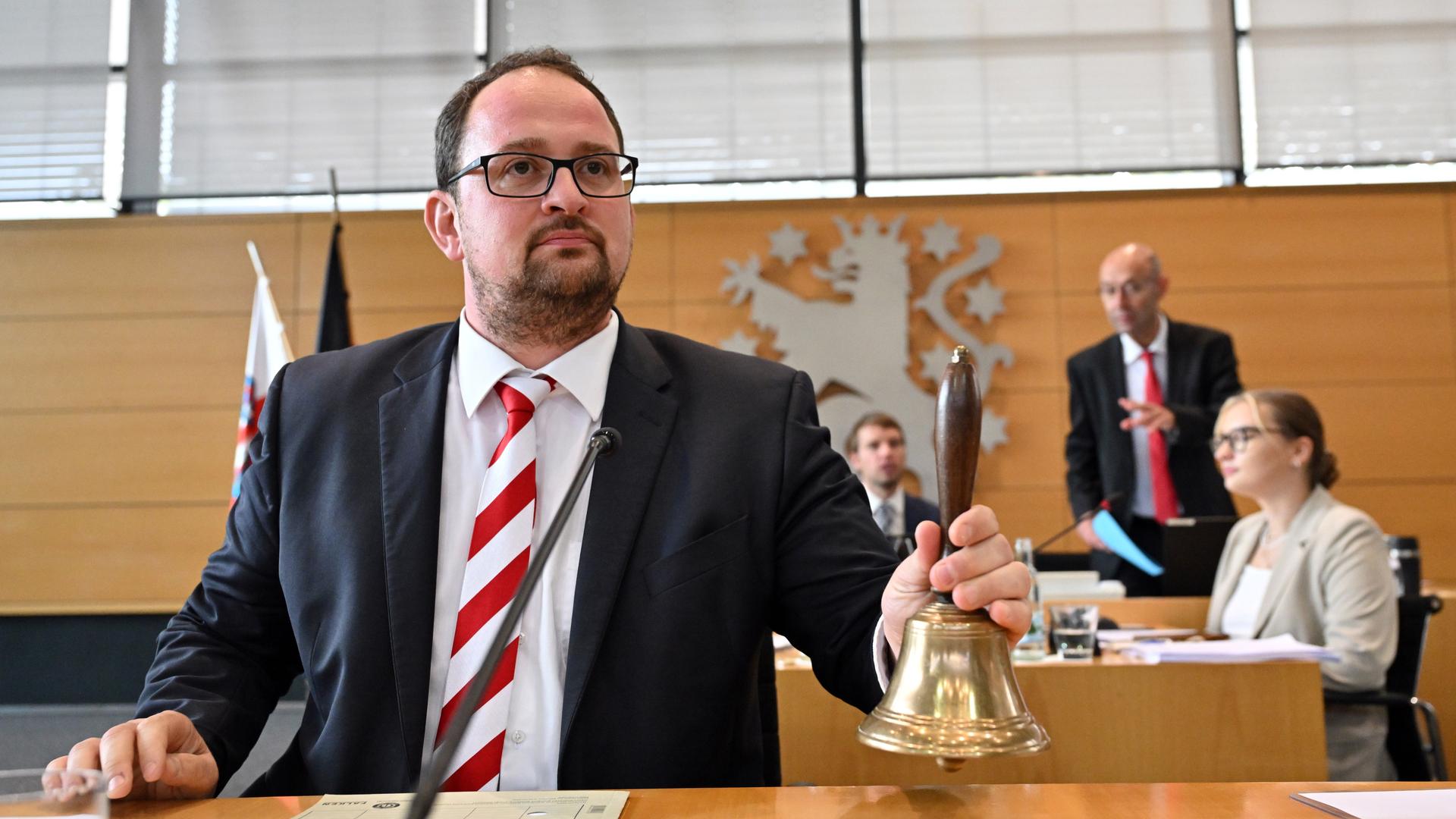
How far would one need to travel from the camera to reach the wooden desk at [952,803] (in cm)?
85

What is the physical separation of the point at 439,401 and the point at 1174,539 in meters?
2.76

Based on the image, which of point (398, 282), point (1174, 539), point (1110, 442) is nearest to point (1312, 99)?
point (1110, 442)

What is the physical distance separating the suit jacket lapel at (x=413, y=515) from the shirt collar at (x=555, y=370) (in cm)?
4

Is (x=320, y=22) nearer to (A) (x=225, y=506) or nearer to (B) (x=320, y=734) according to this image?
(A) (x=225, y=506)

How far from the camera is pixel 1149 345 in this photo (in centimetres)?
460

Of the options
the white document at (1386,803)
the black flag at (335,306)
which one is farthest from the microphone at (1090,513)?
the black flag at (335,306)

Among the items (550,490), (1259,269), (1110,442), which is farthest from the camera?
(1259,269)

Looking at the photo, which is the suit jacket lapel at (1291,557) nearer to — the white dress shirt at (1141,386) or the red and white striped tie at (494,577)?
the white dress shirt at (1141,386)

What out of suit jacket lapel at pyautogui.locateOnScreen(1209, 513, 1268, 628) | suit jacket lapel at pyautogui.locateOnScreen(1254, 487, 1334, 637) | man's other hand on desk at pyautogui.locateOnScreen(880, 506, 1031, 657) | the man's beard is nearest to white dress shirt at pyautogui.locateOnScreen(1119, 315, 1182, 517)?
suit jacket lapel at pyautogui.locateOnScreen(1209, 513, 1268, 628)

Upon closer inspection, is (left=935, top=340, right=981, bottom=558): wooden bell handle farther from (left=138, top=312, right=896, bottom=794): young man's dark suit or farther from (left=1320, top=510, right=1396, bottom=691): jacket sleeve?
(left=1320, top=510, right=1396, bottom=691): jacket sleeve

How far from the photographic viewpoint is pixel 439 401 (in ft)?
4.77

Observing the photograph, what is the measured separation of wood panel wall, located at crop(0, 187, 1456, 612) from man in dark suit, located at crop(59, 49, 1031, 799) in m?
4.37

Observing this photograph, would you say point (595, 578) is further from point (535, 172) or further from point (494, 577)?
point (535, 172)

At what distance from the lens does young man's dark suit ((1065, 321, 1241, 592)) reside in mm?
4441
